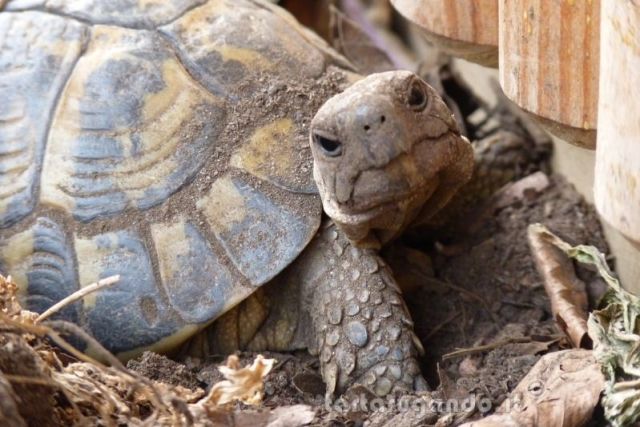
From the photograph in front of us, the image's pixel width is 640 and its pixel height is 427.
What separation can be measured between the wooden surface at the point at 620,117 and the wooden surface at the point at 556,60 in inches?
17.7

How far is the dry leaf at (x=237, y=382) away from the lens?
87.2 inches

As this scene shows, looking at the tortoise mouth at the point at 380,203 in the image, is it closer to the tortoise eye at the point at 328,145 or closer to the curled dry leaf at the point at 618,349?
the tortoise eye at the point at 328,145

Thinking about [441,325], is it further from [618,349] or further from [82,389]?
[82,389]

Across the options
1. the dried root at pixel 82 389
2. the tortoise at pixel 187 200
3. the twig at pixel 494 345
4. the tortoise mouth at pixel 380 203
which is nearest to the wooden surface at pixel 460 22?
the tortoise at pixel 187 200

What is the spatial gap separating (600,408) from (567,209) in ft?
4.05

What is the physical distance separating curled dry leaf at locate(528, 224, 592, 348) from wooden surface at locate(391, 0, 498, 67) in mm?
553

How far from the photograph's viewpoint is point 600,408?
94.3 inches

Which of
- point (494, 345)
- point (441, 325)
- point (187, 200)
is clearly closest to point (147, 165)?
point (187, 200)

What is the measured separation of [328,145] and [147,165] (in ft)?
2.09

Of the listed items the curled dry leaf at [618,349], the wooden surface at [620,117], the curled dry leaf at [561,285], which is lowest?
the curled dry leaf at [561,285]

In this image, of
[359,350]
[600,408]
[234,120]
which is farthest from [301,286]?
[600,408]

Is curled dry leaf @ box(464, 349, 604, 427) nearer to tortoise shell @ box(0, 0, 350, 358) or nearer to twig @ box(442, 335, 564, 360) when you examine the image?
twig @ box(442, 335, 564, 360)

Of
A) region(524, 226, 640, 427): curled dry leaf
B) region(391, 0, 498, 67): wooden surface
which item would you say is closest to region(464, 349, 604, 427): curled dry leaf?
region(524, 226, 640, 427): curled dry leaf

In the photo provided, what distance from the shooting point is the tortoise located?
295 cm
